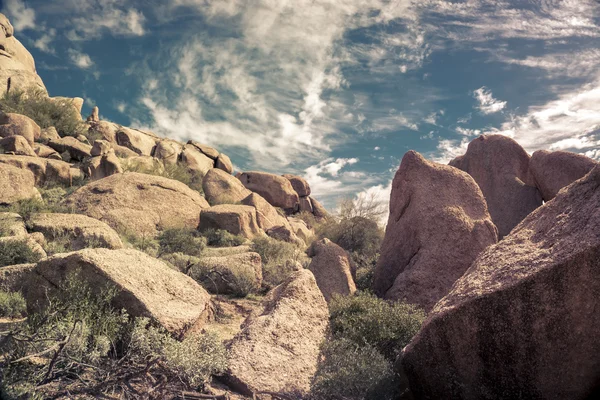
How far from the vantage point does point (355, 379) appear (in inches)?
224

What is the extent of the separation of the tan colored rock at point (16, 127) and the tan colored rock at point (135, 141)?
859 centimetres

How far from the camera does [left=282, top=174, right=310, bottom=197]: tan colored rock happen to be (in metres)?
42.1

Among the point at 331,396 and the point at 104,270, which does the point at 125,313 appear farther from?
the point at 331,396

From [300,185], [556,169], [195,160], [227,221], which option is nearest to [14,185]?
[227,221]

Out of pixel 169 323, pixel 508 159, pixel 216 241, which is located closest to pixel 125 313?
pixel 169 323

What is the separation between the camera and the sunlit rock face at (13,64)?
30625mm

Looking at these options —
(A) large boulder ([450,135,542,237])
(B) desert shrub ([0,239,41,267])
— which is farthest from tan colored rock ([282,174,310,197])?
(B) desert shrub ([0,239,41,267])

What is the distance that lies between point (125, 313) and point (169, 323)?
0.60 metres

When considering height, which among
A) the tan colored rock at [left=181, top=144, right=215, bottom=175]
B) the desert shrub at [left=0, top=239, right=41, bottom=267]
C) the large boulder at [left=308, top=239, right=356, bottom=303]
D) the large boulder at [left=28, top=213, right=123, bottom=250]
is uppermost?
the large boulder at [left=308, top=239, right=356, bottom=303]

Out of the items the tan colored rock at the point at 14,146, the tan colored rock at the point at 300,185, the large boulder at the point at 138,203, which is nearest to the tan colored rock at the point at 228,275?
the large boulder at the point at 138,203

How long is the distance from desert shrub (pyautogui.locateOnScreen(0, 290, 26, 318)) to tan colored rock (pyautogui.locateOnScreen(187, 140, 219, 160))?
1254 inches

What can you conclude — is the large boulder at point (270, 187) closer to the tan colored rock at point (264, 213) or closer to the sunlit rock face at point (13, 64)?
the tan colored rock at point (264, 213)

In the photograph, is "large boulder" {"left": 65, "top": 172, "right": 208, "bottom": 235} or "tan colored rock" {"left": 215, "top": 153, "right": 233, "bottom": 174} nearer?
"large boulder" {"left": 65, "top": 172, "right": 208, "bottom": 235}

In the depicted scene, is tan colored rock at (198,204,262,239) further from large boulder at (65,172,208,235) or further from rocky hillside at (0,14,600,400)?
rocky hillside at (0,14,600,400)
